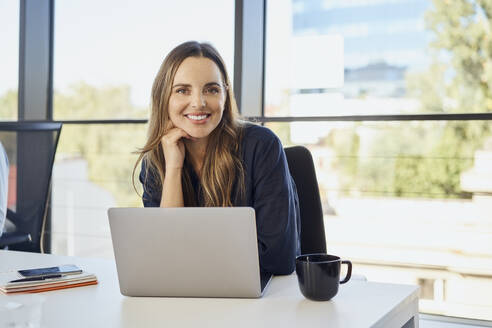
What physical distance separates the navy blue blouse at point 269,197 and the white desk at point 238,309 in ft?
0.45

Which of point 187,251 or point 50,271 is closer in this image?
point 187,251

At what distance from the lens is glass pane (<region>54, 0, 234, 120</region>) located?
162 inches

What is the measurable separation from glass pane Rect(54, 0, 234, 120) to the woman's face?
207cm

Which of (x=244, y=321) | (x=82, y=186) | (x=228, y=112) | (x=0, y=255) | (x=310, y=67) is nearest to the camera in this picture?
(x=244, y=321)

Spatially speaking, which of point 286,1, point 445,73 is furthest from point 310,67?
point 445,73

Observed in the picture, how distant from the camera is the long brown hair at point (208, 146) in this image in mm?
1595

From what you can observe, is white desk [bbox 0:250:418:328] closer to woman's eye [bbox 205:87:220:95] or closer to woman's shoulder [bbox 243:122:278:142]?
woman's shoulder [bbox 243:122:278:142]

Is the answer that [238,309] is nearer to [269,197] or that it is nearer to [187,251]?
[187,251]

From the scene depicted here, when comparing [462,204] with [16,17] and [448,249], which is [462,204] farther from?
[16,17]

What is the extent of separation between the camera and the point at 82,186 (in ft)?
15.8

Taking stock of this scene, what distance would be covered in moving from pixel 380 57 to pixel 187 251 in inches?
133

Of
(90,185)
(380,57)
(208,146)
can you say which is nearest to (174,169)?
(208,146)

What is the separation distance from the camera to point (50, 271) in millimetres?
1229

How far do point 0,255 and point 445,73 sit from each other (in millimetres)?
3194
